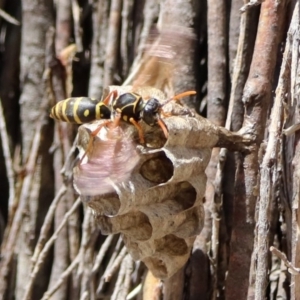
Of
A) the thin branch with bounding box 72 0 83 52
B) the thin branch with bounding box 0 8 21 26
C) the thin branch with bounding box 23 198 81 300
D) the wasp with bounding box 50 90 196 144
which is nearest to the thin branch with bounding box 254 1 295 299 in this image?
the wasp with bounding box 50 90 196 144

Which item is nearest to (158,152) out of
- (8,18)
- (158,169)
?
(158,169)

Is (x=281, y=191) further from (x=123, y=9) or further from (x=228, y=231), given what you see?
(x=123, y=9)

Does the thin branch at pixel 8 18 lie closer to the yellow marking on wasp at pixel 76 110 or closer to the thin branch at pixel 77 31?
the thin branch at pixel 77 31

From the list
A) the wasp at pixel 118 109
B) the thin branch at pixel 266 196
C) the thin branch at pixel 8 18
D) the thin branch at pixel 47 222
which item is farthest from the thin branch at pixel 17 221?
the thin branch at pixel 266 196

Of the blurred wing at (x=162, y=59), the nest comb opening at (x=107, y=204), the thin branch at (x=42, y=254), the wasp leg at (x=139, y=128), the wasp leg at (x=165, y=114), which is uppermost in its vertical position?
the blurred wing at (x=162, y=59)

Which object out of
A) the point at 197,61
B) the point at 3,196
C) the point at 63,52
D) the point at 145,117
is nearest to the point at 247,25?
the point at 197,61

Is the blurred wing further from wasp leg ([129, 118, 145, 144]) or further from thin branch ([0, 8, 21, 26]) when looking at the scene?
thin branch ([0, 8, 21, 26])

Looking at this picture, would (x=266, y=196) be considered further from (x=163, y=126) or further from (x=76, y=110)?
(x=76, y=110)
